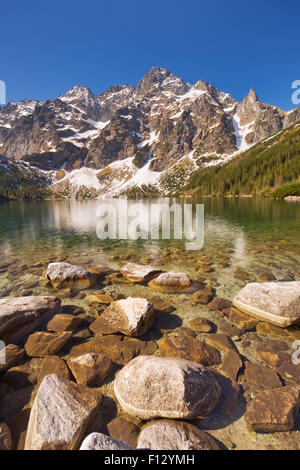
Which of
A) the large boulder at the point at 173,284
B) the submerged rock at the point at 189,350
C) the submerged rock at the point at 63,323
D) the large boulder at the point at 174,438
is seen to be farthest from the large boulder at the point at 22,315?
the large boulder at the point at 174,438

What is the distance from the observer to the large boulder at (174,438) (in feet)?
11.8

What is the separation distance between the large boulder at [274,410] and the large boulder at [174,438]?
3.75 ft

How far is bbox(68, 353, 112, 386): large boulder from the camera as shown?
17.6ft

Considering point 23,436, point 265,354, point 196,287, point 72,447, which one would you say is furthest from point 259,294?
point 23,436

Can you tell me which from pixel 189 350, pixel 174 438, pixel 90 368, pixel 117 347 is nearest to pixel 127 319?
pixel 117 347

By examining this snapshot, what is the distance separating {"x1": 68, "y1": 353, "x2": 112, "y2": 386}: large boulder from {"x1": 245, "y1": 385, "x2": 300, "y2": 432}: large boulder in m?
3.71

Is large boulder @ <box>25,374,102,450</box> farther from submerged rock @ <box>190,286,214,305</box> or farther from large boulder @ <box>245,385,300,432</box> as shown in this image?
submerged rock @ <box>190,286,214,305</box>

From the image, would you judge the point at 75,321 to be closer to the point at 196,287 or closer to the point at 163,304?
the point at 163,304

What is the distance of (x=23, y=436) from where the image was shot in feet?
13.0

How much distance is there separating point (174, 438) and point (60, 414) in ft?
7.61

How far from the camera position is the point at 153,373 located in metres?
4.69

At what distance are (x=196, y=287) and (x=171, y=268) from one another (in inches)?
151

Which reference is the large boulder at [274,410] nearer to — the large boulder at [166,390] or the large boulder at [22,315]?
the large boulder at [166,390]

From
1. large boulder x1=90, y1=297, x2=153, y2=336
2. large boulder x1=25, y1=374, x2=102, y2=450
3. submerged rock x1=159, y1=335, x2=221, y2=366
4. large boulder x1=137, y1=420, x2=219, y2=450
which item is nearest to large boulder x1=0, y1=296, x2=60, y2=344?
large boulder x1=90, y1=297, x2=153, y2=336
